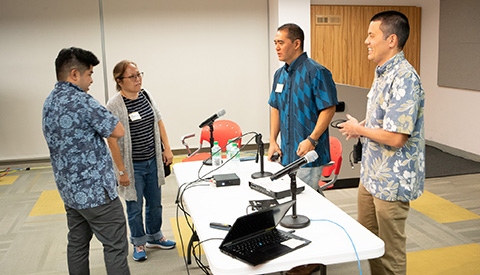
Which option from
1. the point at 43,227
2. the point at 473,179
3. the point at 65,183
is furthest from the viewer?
the point at 473,179

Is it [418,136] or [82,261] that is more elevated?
[418,136]

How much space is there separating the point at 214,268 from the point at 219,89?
5278 millimetres

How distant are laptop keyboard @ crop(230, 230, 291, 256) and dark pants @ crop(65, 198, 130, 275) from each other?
3.08ft

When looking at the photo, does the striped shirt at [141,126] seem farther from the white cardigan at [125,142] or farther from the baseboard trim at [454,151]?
the baseboard trim at [454,151]

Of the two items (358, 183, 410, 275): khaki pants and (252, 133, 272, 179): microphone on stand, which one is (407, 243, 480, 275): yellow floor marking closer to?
(358, 183, 410, 275): khaki pants

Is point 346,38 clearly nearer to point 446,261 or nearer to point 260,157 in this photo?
point 446,261

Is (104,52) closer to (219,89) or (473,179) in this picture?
(219,89)

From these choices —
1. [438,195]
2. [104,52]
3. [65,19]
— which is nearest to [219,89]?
[104,52]

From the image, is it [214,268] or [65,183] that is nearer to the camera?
[214,268]

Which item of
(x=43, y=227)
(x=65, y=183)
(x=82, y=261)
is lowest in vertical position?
(x=43, y=227)

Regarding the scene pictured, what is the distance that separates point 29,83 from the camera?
6266 millimetres

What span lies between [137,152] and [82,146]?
854mm

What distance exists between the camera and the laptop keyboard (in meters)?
1.80

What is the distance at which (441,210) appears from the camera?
4.16m
